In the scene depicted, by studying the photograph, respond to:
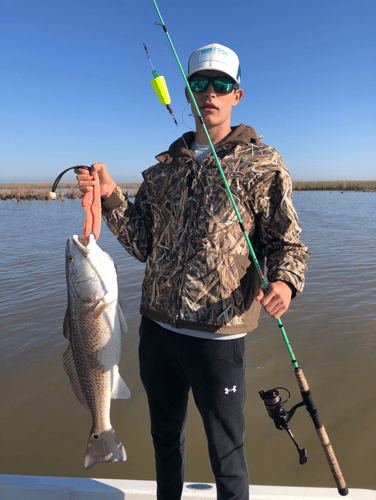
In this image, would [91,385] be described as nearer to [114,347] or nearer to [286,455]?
[114,347]

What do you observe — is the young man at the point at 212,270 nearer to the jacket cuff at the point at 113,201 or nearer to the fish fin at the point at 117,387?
the jacket cuff at the point at 113,201

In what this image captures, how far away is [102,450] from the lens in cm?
191

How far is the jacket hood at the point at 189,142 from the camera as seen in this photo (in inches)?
79.7

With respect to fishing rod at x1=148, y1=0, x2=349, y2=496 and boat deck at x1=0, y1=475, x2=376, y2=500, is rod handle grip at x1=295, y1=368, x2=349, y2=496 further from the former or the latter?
boat deck at x1=0, y1=475, x2=376, y2=500

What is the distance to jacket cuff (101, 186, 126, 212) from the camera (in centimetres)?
216

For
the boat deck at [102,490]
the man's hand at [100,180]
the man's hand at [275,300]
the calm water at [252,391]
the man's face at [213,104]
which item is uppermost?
the man's face at [213,104]

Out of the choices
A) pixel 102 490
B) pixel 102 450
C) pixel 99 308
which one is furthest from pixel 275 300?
→ pixel 102 490

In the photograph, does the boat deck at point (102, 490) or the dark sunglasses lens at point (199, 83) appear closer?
the dark sunglasses lens at point (199, 83)

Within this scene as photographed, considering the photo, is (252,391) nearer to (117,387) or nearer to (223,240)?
(117,387)

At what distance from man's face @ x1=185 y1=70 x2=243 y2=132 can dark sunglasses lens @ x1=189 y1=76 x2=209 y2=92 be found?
19mm

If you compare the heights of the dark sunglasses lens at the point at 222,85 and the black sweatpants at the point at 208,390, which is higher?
the dark sunglasses lens at the point at 222,85

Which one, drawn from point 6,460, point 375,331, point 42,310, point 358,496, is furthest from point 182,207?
point 42,310

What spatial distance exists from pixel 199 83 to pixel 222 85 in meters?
0.15

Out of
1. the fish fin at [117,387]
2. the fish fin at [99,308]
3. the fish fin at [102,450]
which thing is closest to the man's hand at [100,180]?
the fish fin at [99,308]
